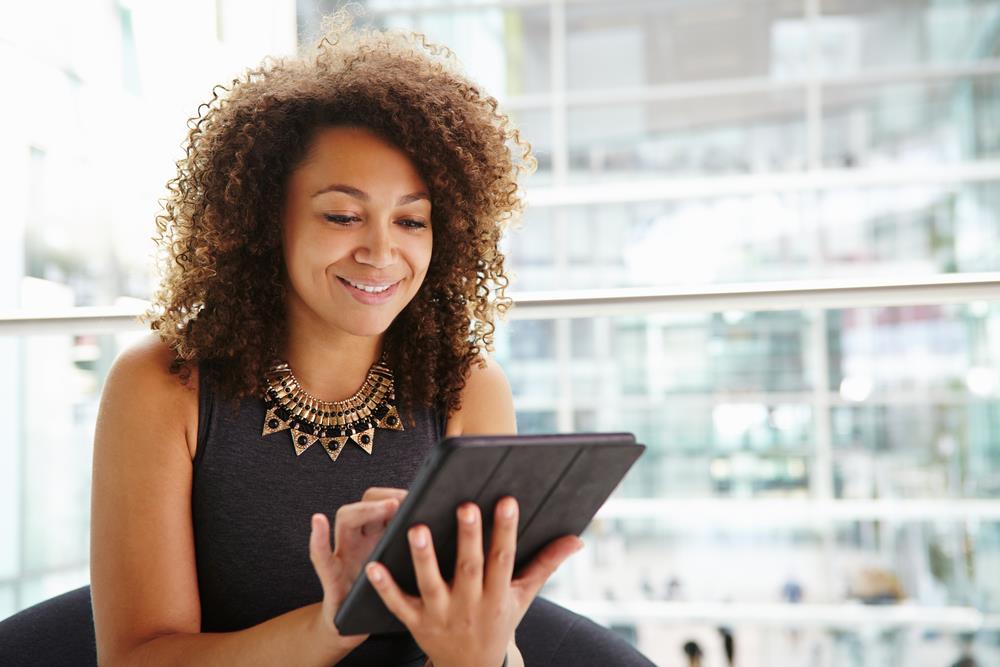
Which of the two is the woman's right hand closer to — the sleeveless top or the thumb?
the thumb

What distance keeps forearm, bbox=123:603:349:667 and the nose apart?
1.43 feet

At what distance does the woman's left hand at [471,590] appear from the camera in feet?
2.72

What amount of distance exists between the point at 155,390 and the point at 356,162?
39 centimetres

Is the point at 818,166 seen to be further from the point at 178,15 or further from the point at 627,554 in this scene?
the point at 178,15

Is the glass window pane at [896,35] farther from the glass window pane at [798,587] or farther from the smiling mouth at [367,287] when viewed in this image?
the smiling mouth at [367,287]

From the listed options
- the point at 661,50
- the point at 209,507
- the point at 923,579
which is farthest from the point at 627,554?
the point at 209,507

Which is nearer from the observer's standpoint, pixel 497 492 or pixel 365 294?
pixel 497 492

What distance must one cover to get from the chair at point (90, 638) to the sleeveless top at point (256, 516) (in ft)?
0.59

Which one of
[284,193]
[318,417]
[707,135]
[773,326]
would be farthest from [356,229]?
[707,135]

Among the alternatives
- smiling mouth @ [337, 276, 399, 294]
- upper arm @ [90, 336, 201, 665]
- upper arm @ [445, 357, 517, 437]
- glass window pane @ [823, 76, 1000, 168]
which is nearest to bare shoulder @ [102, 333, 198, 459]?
upper arm @ [90, 336, 201, 665]

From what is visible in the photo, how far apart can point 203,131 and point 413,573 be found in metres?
0.82

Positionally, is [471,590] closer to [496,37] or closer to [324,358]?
[324,358]

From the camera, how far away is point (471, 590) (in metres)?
0.87

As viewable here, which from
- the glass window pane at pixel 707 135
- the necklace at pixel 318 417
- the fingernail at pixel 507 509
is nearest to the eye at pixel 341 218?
the necklace at pixel 318 417
